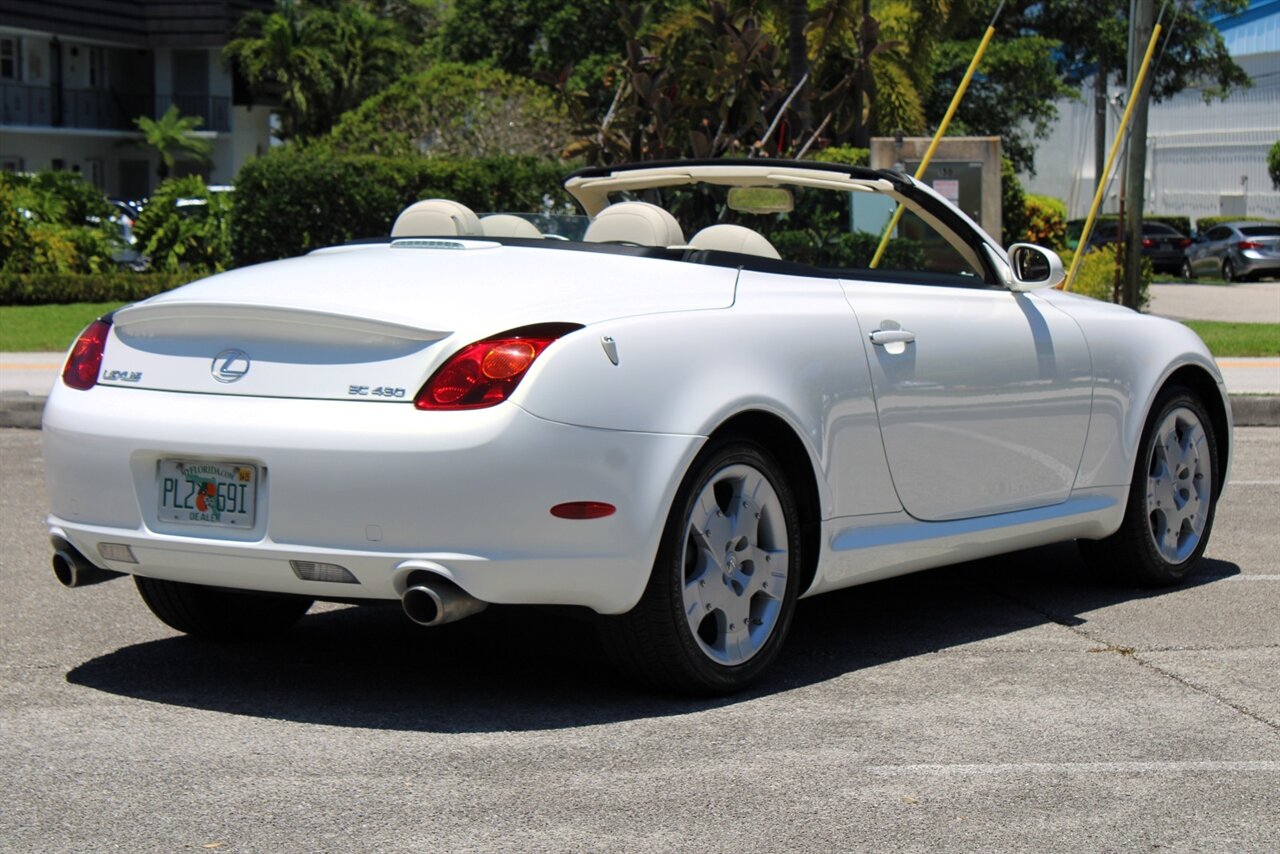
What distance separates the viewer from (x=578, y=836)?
4078mm

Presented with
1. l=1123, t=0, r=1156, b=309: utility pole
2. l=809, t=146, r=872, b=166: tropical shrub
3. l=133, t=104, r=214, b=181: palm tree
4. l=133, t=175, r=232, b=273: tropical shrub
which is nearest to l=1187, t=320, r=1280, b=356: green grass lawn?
l=1123, t=0, r=1156, b=309: utility pole

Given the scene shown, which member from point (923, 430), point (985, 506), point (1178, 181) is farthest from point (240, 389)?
point (1178, 181)

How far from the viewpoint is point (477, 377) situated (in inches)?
192

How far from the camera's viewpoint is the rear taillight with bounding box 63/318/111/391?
5457 mm

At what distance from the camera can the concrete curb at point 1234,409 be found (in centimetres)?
1304

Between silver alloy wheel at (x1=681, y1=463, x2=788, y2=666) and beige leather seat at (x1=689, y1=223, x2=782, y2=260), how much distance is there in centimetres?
86

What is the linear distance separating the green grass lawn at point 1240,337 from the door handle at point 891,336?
1238cm

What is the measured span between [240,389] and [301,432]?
289mm

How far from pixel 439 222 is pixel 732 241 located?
99cm

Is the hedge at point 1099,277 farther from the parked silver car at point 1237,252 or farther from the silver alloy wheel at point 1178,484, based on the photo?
the parked silver car at point 1237,252

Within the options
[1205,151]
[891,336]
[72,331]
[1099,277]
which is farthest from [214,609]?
[1205,151]

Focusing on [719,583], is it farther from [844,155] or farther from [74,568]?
[844,155]

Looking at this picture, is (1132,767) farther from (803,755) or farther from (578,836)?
(578,836)

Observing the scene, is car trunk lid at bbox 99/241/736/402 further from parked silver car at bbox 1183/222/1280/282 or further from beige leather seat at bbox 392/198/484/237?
parked silver car at bbox 1183/222/1280/282
